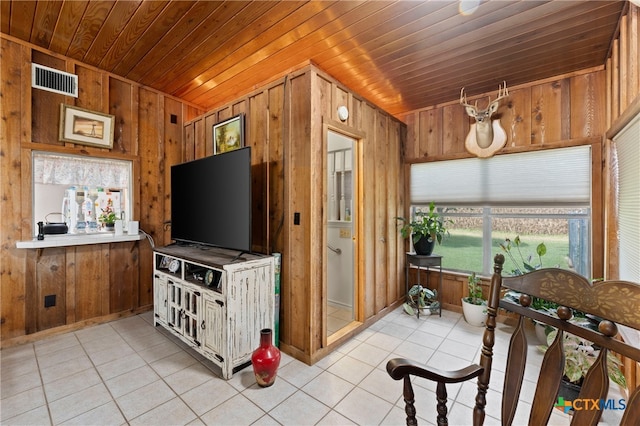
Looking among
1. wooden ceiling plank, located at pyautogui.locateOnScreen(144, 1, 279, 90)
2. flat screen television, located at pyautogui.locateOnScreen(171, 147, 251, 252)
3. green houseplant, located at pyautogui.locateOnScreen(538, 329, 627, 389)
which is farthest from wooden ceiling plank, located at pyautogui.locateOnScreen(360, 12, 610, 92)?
green houseplant, located at pyautogui.locateOnScreen(538, 329, 627, 389)

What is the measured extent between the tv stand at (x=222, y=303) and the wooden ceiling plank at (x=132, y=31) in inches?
78.5

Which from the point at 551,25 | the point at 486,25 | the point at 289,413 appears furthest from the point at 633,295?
the point at 551,25

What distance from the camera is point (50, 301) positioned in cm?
271

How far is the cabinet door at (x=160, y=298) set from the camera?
2.73 metres

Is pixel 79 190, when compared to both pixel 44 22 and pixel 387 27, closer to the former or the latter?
pixel 44 22

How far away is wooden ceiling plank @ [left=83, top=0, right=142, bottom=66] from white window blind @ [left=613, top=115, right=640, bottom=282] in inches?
140

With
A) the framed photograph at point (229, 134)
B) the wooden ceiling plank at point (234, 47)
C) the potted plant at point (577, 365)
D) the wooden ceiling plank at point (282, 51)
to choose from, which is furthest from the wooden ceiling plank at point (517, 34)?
the potted plant at point (577, 365)

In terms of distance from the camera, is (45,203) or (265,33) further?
(45,203)

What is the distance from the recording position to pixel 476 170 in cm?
339

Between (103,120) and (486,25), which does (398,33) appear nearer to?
(486,25)

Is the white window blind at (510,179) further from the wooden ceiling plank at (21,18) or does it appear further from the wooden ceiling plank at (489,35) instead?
the wooden ceiling plank at (21,18)

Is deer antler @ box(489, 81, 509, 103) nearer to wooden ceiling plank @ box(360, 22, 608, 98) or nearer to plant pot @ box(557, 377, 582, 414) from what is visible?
wooden ceiling plank @ box(360, 22, 608, 98)

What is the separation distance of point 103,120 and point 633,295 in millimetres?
4213

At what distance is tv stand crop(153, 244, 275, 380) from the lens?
2.05m
